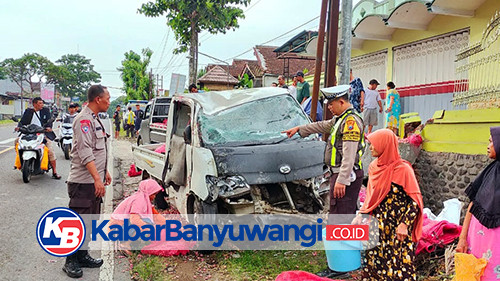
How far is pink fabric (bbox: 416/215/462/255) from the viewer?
460cm

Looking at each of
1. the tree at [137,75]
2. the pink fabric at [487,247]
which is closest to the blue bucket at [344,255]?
the pink fabric at [487,247]

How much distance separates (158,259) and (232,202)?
3.79 feet

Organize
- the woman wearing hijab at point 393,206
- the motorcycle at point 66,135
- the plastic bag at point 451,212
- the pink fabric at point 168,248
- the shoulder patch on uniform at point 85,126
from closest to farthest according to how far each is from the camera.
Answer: the woman wearing hijab at point 393,206 < the shoulder patch on uniform at point 85,126 < the pink fabric at point 168,248 < the plastic bag at point 451,212 < the motorcycle at point 66,135

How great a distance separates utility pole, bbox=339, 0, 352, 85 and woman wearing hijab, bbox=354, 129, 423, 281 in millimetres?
3732

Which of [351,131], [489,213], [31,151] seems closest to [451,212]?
[351,131]

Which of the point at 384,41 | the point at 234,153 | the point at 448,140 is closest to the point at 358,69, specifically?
the point at 384,41

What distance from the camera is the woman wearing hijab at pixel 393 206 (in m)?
3.51

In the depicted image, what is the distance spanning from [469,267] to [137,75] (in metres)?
51.6

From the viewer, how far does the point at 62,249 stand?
15.9ft

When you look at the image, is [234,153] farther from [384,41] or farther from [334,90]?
[384,41]

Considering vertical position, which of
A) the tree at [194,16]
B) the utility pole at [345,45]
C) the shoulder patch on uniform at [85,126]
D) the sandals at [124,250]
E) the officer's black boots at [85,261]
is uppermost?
the tree at [194,16]

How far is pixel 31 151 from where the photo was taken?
29.1 feet

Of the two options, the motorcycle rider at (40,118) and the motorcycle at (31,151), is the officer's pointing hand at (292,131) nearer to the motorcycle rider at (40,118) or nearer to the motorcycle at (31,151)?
the motorcycle at (31,151)

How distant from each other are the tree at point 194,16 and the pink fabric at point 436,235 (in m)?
15.7
